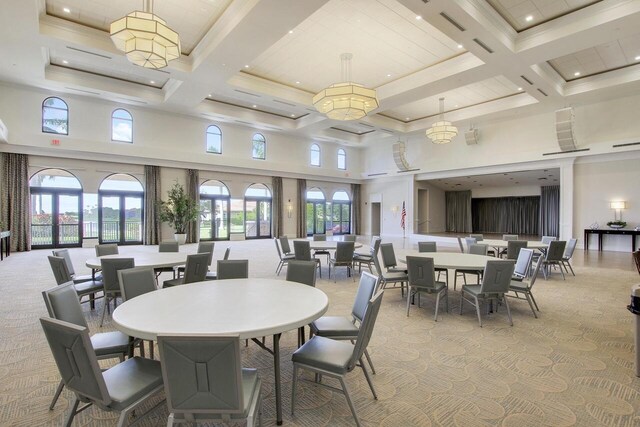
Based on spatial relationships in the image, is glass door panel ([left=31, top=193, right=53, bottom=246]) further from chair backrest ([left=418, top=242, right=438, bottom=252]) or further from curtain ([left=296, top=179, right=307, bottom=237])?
chair backrest ([left=418, top=242, right=438, bottom=252])

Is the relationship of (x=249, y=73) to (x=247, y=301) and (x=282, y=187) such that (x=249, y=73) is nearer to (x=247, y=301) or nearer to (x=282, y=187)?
(x=282, y=187)

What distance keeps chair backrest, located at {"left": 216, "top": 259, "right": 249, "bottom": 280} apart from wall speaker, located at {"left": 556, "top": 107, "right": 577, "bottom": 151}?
1317cm

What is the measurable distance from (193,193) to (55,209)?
16.9 feet

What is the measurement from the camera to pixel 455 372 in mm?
3107

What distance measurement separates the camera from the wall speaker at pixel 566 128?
1184 centimetres

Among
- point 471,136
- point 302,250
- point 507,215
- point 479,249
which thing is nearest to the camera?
point 479,249

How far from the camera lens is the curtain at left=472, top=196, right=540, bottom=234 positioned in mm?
20797

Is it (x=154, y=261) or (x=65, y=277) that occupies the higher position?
(x=154, y=261)

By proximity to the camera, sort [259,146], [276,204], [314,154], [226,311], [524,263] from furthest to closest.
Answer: [314,154] → [276,204] → [259,146] → [524,263] → [226,311]

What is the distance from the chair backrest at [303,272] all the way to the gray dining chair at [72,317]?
1.65 metres

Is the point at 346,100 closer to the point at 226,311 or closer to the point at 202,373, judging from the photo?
the point at 226,311

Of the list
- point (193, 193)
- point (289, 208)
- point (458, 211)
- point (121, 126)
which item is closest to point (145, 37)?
point (121, 126)

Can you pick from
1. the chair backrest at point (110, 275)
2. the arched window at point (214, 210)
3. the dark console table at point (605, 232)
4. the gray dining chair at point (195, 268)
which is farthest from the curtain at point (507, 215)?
the chair backrest at point (110, 275)

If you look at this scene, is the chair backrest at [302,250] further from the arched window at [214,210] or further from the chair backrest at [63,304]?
the arched window at [214,210]
